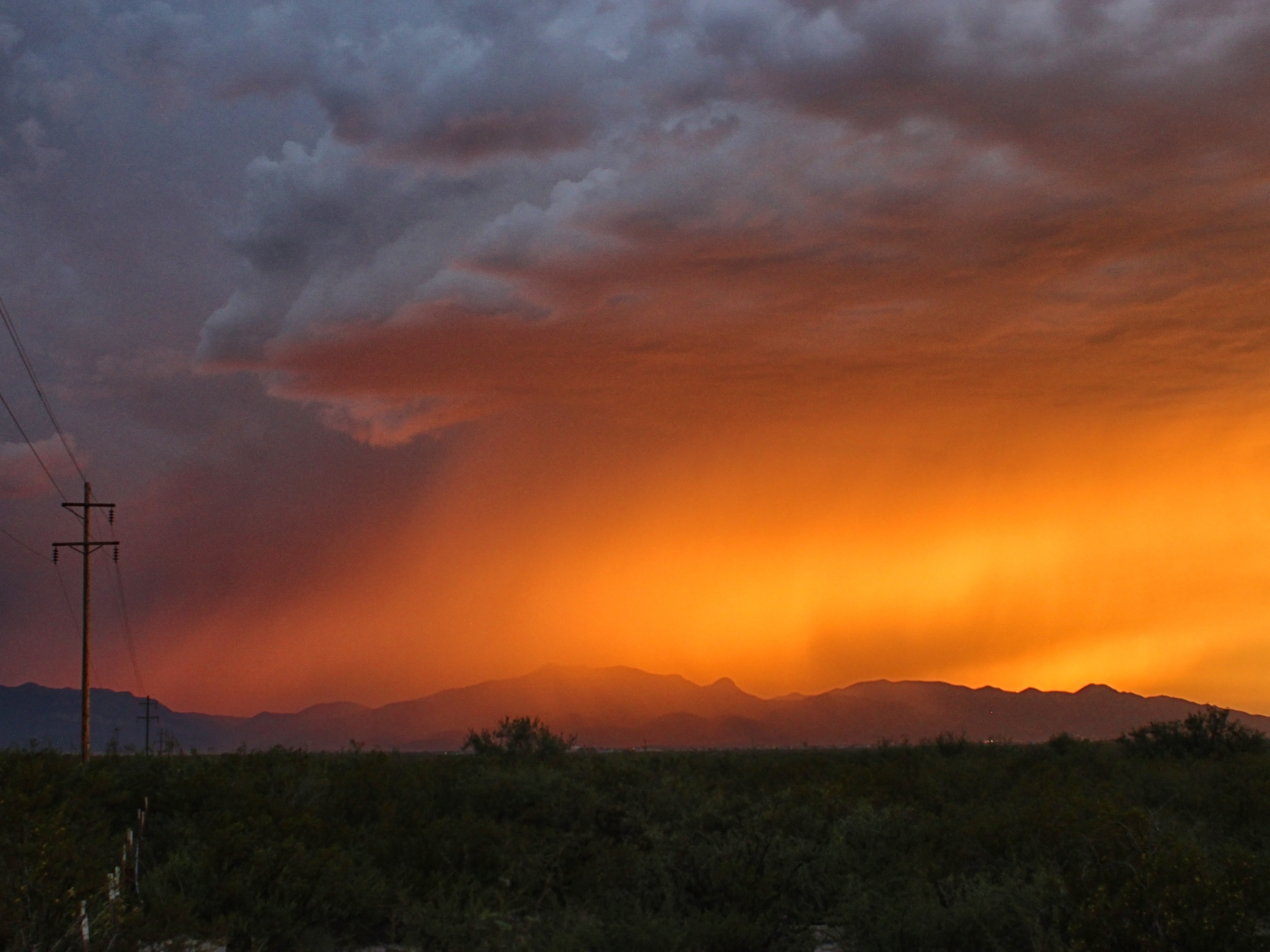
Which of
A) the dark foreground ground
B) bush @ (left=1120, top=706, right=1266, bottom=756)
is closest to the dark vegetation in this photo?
the dark foreground ground

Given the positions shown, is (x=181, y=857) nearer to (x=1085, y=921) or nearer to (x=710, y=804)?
(x=710, y=804)

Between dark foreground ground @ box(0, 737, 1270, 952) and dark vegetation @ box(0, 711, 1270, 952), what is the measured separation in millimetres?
48

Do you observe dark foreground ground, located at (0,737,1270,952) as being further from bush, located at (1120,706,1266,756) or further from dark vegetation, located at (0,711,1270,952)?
bush, located at (1120,706,1266,756)

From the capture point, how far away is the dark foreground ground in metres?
13.1

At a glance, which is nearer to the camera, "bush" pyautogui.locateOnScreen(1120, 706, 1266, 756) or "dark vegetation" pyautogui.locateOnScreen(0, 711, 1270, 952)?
"dark vegetation" pyautogui.locateOnScreen(0, 711, 1270, 952)

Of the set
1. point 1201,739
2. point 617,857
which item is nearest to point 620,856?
point 617,857

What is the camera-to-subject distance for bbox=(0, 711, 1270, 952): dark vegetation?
43.2 feet

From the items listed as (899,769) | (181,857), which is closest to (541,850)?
(181,857)

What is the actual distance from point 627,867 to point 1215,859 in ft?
32.6

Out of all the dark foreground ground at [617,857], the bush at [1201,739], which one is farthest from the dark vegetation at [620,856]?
the bush at [1201,739]

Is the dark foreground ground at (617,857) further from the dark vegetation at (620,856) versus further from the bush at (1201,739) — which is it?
the bush at (1201,739)

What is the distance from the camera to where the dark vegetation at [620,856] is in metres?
13.2

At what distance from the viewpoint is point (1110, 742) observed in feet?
167

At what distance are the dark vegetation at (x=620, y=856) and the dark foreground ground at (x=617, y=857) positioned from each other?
0.05 metres
